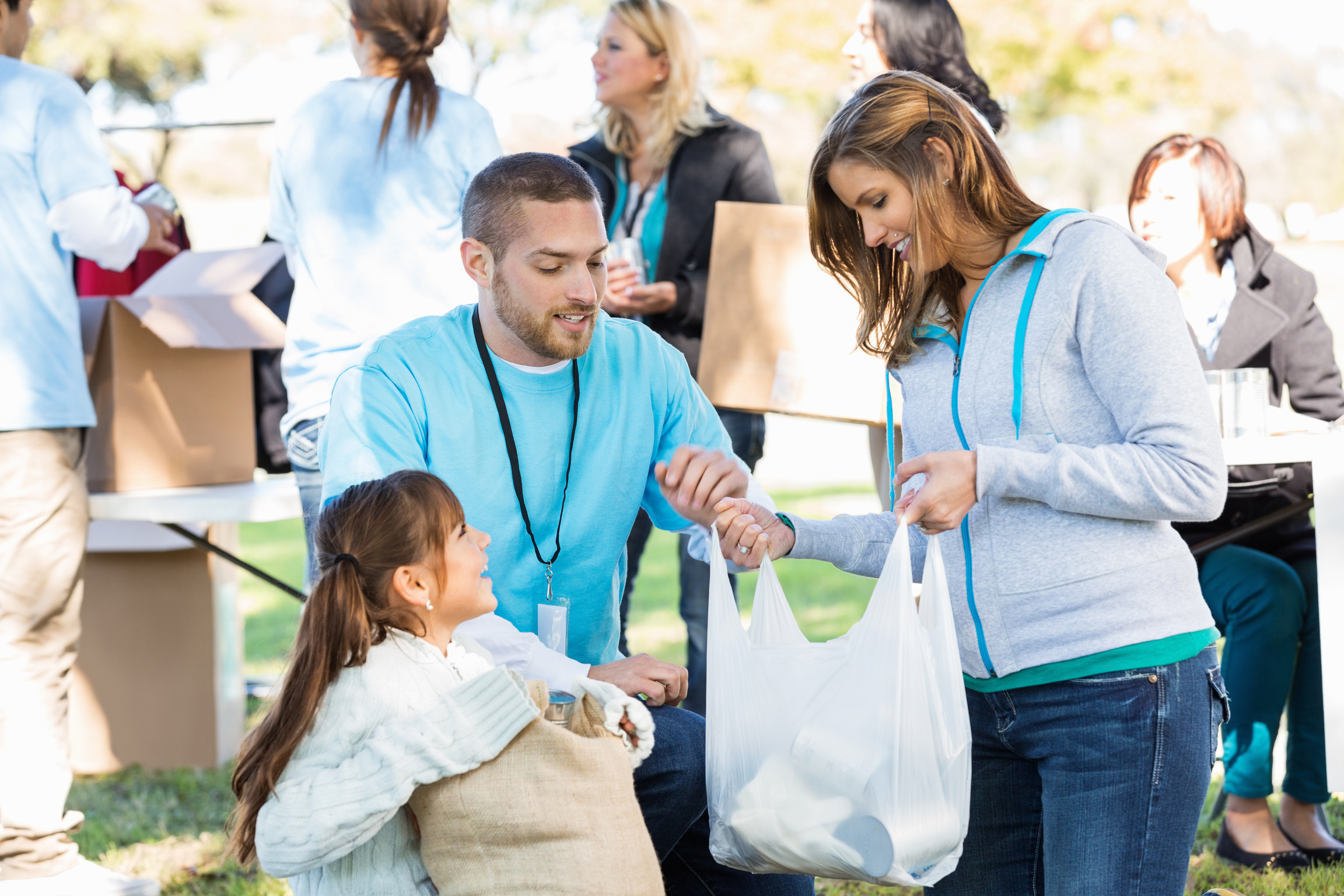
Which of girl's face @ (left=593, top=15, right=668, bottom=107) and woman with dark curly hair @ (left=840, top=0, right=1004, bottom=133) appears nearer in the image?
woman with dark curly hair @ (left=840, top=0, right=1004, bottom=133)

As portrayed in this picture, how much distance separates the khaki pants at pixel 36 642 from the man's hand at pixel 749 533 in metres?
2.08

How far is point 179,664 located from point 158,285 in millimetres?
1286

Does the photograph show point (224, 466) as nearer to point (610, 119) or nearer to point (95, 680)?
point (95, 680)

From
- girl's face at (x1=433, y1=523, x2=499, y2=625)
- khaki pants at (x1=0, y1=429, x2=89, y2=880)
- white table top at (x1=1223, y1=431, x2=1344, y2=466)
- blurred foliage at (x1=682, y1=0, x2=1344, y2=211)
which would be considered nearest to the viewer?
girl's face at (x1=433, y1=523, x2=499, y2=625)

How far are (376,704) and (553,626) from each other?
47 centimetres

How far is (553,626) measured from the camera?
88.7 inches

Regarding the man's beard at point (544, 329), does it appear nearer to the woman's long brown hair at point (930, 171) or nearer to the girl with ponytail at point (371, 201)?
the woman's long brown hair at point (930, 171)

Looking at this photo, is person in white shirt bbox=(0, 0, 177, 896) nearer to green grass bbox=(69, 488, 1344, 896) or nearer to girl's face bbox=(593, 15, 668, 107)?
green grass bbox=(69, 488, 1344, 896)

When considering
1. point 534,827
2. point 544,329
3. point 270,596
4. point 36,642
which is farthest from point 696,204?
point 270,596

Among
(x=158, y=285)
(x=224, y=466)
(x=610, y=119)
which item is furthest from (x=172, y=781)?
(x=610, y=119)

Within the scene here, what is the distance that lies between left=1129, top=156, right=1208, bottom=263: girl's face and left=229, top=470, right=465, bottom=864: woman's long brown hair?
2602 mm

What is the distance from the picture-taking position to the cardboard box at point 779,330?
11.5ft

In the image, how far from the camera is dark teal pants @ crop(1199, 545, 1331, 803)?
11.2 ft

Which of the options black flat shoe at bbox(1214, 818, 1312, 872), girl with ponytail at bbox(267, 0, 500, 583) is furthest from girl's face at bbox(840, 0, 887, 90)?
black flat shoe at bbox(1214, 818, 1312, 872)
